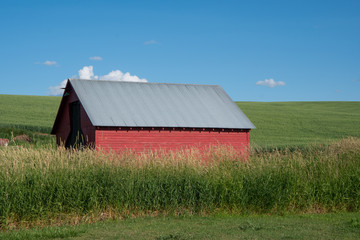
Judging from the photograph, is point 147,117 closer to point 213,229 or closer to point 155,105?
point 155,105

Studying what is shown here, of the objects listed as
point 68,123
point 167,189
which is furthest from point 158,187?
point 68,123

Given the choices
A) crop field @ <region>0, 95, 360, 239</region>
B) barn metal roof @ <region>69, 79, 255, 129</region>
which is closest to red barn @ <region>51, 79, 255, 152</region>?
barn metal roof @ <region>69, 79, 255, 129</region>

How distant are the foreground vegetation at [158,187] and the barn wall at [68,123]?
8250mm

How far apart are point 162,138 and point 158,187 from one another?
10623mm

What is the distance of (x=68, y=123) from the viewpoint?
24.2 m

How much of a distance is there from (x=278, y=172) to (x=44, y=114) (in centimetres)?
4206

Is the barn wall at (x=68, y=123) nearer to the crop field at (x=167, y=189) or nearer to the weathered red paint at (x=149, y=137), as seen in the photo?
the weathered red paint at (x=149, y=137)

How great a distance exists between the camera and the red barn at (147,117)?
20.7m

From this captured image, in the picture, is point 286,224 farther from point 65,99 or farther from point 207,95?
point 65,99

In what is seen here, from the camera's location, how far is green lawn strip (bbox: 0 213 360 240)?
8.48m

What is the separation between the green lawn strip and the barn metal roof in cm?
1082

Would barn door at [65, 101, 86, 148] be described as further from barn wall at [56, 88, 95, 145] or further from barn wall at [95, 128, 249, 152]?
barn wall at [95, 128, 249, 152]

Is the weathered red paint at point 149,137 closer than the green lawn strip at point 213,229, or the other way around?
the green lawn strip at point 213,229

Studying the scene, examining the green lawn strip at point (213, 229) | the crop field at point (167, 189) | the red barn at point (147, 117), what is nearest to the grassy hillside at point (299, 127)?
the red barn at point (147, 117)
